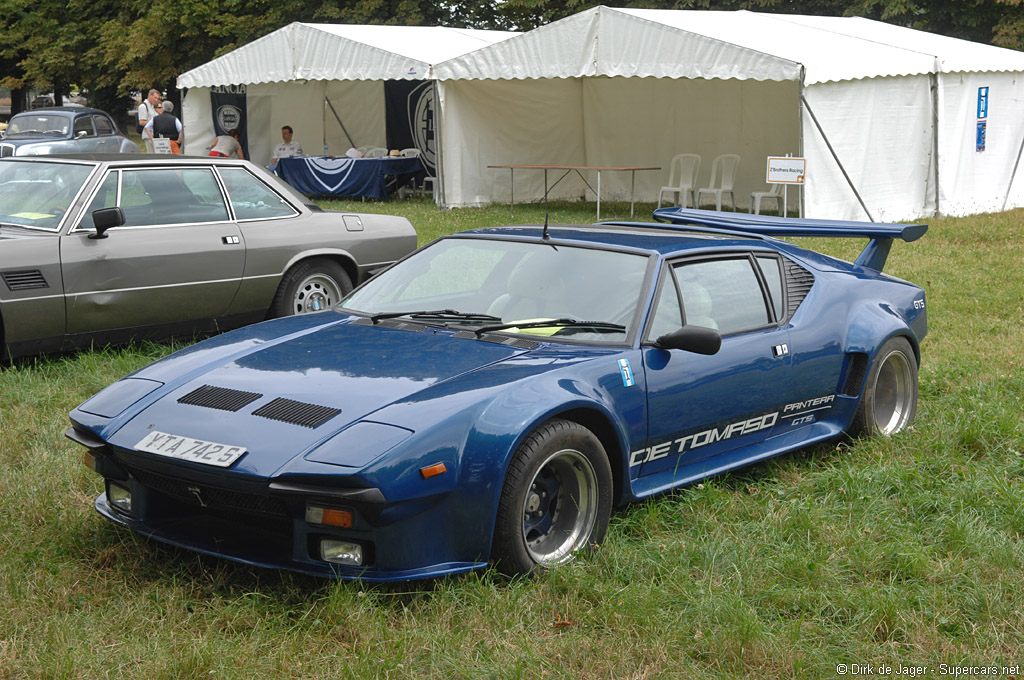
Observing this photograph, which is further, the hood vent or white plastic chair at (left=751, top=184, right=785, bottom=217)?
white plastic chair at (left=751, top=184, right=785, bottom=217)

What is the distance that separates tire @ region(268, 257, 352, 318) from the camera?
7.99 meters

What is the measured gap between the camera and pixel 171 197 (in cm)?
759

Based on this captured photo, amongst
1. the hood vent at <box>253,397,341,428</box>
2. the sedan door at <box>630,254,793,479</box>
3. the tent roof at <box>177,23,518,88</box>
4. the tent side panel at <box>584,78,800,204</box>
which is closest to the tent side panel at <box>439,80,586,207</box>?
the tent side panel at <box>584,78,800,204</box>

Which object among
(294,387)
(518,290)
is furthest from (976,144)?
(294,387)

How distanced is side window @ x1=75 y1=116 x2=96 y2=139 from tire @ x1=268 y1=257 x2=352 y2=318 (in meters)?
14.5

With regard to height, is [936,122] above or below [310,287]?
above

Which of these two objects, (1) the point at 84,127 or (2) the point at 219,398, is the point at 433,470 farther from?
(1) the point at 84,127

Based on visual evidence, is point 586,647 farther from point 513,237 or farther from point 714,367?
point 513,237

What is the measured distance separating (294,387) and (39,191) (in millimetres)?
4338

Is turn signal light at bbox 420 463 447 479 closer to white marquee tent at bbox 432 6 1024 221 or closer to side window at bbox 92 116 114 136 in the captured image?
white marquee tent at bbox 432 6 1024 221

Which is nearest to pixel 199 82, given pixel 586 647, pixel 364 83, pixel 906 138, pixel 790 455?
pixel 364 83

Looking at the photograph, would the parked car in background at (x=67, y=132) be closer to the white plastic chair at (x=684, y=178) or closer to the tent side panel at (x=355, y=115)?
the tent side panel at (x=355, y=115)

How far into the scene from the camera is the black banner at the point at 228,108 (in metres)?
23.2

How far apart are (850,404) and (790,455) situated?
Answer: 395 millimetres
